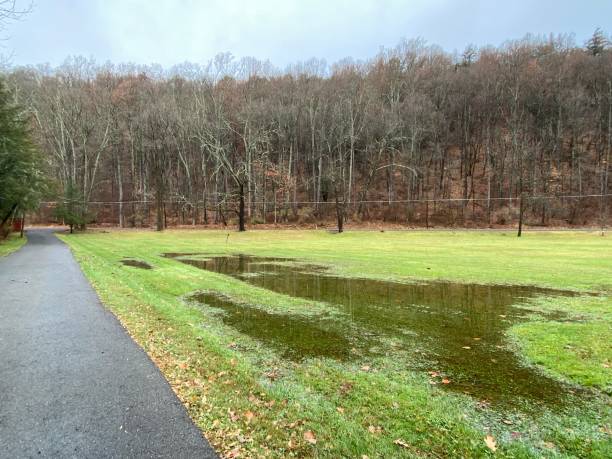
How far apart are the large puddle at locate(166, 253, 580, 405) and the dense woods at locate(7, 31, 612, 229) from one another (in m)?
38.7

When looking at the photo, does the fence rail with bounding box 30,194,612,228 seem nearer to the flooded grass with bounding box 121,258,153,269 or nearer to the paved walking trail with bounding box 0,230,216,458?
the flooded grass with bounding box 121,258,153,269

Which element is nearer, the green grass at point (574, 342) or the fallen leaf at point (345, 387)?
the fallen leaf at point (345, 387)

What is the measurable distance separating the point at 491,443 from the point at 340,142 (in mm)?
51000

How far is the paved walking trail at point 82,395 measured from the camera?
337 centimetres

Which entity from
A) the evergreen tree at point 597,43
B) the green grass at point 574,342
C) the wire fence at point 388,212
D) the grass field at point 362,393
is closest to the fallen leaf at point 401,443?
the grass field at point 362,393

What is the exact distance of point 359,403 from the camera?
4301mm

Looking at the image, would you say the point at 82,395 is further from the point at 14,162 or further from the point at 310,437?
the point at 14,162

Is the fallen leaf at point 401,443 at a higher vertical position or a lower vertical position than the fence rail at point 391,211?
lower

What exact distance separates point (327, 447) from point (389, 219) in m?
50.2

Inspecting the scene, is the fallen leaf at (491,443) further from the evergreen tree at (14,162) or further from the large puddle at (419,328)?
the evergreen tree at (14,162)

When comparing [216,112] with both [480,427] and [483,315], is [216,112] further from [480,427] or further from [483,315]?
[480,427]

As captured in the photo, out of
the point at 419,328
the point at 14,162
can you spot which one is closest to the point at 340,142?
the point at 14,162

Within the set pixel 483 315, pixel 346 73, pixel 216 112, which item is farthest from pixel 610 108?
pixel 483 315

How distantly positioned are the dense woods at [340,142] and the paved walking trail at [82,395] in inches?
1697
